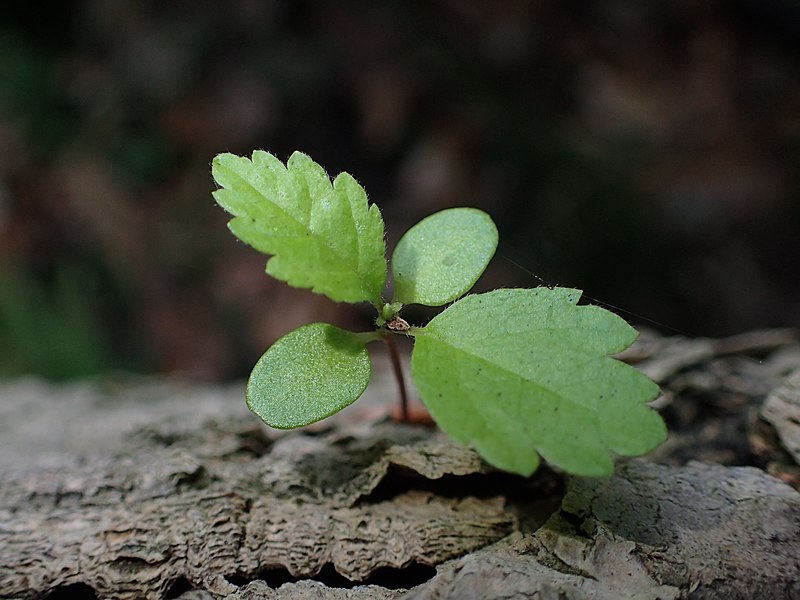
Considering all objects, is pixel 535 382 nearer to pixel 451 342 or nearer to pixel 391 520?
pixel 451 342

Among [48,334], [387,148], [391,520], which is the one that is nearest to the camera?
[391,520]

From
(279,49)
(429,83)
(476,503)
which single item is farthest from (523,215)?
(476,503)

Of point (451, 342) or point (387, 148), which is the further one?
point (387, 148)

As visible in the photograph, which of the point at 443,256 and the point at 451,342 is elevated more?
the point at 443,256

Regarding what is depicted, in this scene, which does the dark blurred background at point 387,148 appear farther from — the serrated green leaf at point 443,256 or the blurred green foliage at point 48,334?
the serrated green leaf at point 443,256

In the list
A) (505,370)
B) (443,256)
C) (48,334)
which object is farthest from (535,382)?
(48,334)

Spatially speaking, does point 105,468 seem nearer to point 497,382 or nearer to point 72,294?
point 497,382

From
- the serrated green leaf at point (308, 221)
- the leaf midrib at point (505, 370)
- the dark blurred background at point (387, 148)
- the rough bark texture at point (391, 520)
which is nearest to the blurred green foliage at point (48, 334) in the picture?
the dark blurred background at point (387, 148)
